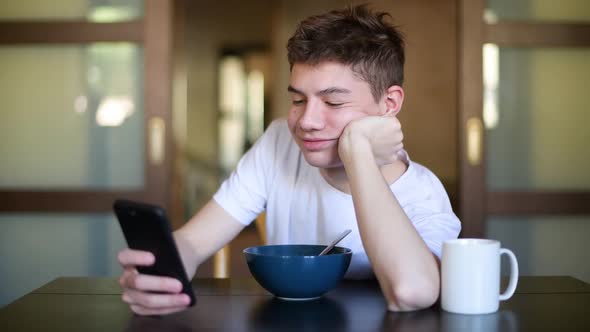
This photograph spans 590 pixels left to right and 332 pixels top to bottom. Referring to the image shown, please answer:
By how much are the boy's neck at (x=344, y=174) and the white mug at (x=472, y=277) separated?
49 centimetres

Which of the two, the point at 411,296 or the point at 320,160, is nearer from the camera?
the point at 411,296

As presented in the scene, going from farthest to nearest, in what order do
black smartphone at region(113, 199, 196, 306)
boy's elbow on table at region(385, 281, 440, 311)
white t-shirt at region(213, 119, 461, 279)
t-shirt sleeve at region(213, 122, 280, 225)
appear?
t-shirt sleeve at region(213, 122, 280, 225) → white t-shirt at region(213, 119, 461, 279) → boy's elbow on table at region(385, 281, 440, 311) → black smartphone at region(113, 199, 196, 306)

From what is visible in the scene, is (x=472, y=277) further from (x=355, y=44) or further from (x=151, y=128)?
(x=151, y=128)

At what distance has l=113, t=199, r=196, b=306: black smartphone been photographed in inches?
39.5

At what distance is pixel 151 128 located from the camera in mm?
3053

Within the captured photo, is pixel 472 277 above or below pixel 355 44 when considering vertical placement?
below

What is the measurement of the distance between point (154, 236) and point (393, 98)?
750 millimetres

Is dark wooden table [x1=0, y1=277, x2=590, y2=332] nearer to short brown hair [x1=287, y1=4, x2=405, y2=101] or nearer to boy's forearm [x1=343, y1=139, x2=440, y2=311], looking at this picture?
boy's forearm [x1=343, y1=139, x2=440, y2=311]

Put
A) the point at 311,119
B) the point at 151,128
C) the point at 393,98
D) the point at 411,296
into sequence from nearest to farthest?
the point at 411,296
the point at 311,119
the point at 393,98
the point at 151,128

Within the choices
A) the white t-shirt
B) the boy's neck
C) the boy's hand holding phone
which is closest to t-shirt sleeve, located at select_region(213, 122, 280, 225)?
the white t-shirt

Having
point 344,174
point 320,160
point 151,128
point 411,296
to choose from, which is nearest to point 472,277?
point 411,296

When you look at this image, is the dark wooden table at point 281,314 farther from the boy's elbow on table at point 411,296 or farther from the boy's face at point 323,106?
the boy's face at point 323,106

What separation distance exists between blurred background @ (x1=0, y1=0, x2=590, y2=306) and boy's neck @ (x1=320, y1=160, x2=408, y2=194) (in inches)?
57.2

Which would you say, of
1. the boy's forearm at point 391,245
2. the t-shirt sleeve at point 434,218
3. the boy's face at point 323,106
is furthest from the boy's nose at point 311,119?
the t-shirt sleeve at point 434,218
